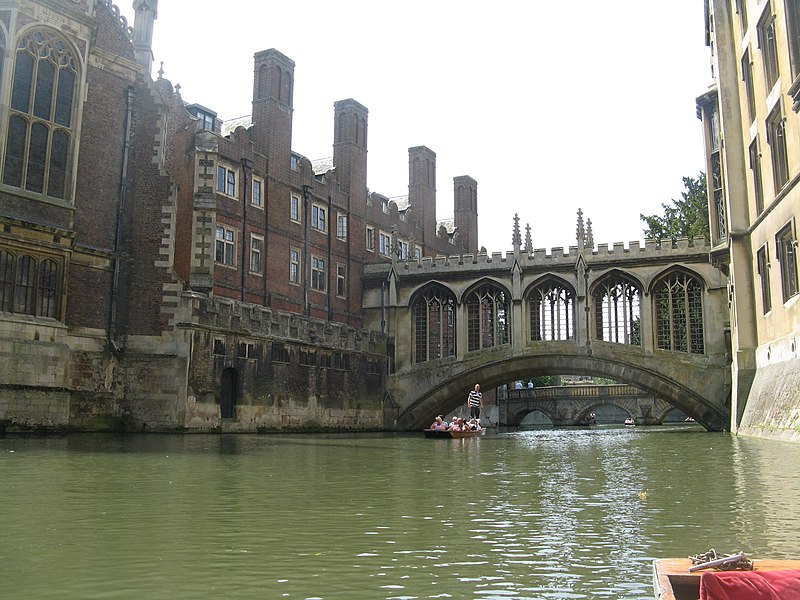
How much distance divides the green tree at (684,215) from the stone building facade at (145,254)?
19814mm

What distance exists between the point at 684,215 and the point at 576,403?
807 inches

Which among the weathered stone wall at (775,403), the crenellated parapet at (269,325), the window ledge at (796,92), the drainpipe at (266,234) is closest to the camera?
the window ledge at (796,92)

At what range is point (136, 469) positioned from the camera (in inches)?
506

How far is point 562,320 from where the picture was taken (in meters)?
37.3

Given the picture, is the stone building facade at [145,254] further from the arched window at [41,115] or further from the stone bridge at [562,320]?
the stone bridge at [562,320]

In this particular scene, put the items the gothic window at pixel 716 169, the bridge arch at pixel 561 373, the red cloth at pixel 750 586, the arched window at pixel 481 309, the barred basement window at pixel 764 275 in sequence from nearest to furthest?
the red cloth at pixel 750 586 → the barred basement window at pixel 764 275 → the gothic window at pixel 716 169 → the bridge arch at pixel 561 373 → the arched window at pixel 481 309

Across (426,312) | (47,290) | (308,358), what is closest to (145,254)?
(47,290)

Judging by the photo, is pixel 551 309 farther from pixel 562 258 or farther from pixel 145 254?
pixel 145 254

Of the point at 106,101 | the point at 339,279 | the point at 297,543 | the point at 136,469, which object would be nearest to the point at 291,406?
the point at 339,279

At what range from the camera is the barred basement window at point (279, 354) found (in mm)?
31312

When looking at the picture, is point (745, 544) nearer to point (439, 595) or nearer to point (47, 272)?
point (439, 595)

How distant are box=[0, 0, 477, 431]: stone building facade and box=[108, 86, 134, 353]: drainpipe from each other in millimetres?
48

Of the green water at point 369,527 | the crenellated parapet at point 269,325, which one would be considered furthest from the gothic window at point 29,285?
the green water at point 369,527

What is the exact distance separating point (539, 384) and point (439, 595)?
3224 inches
